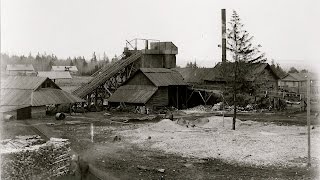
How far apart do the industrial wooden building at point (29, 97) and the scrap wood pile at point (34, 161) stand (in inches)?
681

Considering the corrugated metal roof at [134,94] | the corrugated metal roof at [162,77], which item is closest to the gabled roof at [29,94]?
the corrugated metal roof at [134,94]

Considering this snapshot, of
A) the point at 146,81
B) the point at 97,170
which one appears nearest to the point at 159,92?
the point at 146,81

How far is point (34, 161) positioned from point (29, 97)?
24509mm

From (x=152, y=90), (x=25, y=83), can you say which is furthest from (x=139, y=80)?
(x=25, y=83)

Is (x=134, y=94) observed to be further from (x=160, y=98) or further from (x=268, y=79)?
(x=268, y=79)

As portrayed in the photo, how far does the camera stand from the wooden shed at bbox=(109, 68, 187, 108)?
184 feet

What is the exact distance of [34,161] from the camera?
2480 cm

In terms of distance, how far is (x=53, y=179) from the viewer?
22484mm

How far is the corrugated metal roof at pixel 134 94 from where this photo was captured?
5554 cm

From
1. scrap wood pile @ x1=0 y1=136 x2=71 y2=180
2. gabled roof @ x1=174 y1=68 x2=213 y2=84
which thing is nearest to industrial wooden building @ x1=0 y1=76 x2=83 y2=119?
scrap wood pile @ x1=0 y1=136 x2=71 y2=180

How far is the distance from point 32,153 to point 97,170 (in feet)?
15.5

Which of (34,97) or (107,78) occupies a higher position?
(107,78)

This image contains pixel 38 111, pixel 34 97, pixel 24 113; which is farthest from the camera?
pixel 34 97

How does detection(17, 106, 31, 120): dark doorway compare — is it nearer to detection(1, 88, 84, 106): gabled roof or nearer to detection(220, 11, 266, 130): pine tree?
detection(1, 88, 84, 106): gabled roof
